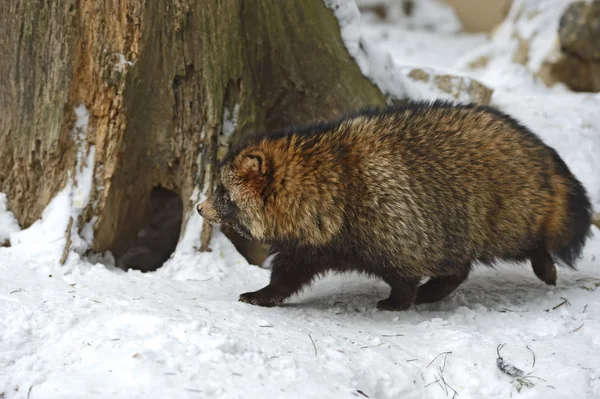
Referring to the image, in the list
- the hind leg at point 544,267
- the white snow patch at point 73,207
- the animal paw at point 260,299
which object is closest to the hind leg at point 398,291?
the animal paw at point 260,299

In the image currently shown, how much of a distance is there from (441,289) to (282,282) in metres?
1.29

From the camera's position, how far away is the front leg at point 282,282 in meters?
4.90

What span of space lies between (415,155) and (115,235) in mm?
2710

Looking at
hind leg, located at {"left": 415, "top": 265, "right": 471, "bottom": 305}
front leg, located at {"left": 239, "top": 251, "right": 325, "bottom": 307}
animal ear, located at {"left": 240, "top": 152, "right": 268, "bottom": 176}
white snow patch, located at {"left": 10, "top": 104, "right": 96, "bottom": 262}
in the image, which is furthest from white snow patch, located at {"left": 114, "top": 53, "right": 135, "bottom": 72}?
hind leg, located at {"left": 415, "top": 265, "right": 471, "bottom": 305}

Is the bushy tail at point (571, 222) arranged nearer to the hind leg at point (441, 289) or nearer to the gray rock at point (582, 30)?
the hind leg at point (441, 289)

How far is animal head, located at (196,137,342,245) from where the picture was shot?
4.56 m

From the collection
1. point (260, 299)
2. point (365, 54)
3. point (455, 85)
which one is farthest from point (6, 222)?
point (455, 85)

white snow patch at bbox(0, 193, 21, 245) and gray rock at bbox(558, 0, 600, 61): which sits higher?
gray rock at bbox(558, 0, 600, 61)

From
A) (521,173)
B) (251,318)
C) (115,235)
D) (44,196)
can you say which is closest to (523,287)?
(521,173)

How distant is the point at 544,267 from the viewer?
5316 mm

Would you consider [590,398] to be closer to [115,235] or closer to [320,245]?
[320,245]

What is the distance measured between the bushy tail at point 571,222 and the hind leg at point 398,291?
3.95ft

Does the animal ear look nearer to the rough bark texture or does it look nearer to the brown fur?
the brown fur

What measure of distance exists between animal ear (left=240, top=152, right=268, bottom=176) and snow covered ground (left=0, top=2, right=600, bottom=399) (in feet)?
3.10
